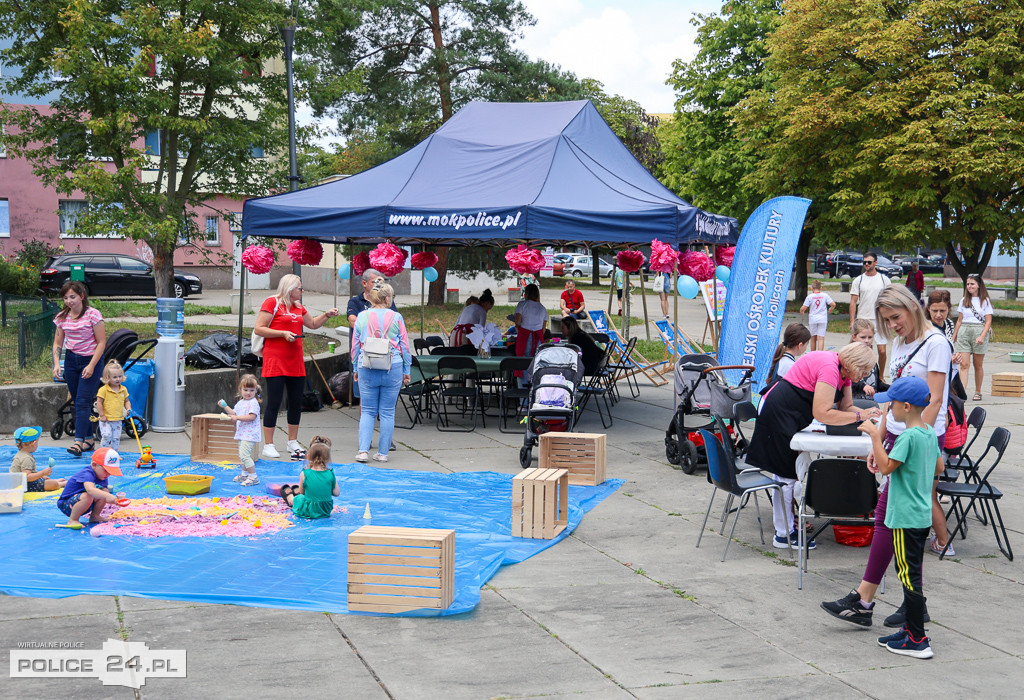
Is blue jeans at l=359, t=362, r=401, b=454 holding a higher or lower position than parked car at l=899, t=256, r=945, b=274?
lower

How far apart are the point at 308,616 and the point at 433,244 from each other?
33.7ft

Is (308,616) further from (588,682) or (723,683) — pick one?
(723,683)

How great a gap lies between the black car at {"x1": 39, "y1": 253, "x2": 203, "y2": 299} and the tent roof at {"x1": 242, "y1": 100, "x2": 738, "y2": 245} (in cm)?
2023

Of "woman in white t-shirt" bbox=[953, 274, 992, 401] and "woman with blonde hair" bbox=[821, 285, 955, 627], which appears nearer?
"woman with blonde hair" bbox=[821, 285, 955, 627]

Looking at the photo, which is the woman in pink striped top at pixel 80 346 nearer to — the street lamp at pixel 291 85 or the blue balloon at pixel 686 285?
the street lamp at pixel 291 85

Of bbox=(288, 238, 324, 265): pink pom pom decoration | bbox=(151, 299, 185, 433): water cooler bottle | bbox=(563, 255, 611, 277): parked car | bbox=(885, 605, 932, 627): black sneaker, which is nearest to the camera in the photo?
bbox=(885, 605, 932, 627): black sneaker

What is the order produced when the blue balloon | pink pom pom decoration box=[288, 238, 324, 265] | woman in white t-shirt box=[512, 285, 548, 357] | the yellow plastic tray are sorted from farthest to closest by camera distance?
the blue balloon, woman in white t-shirt box=[512, 285, 548, 357], pink pom pom decoration box=[288, 238, 324, 265], the yellow plastic tray

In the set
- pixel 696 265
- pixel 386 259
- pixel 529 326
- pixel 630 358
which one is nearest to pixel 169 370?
pixel 386 259

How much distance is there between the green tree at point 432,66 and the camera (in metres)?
28.3

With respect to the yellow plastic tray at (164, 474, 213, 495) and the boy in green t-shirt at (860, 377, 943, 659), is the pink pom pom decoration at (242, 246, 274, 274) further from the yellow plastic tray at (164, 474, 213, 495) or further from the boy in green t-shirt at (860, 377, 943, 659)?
the boy in green t-shirt at (860, 377, 943, 659)

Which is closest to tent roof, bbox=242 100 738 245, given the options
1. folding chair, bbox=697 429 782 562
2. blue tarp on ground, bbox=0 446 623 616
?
blue tarp on ground, bbox=0 446 623 616

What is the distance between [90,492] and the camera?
714 cm

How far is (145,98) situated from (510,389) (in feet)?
27.7

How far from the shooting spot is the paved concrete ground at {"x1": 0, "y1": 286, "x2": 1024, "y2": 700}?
452 cm
